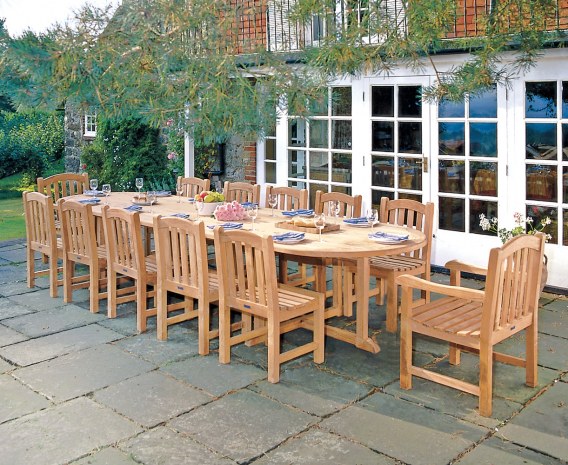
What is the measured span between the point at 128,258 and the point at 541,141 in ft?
12.4

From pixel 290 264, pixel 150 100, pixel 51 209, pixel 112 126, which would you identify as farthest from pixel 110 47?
pixel 112 126

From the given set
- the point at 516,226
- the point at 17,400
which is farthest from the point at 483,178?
the point at 17,400

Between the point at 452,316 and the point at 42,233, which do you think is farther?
the point at 42,233

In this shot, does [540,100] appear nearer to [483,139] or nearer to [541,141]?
[541,141]

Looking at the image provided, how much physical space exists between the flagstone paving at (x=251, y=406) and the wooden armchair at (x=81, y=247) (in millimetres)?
577

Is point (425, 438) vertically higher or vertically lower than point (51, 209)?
lower

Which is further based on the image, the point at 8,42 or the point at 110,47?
the point at 110,47

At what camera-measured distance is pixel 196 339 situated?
5.39 meters

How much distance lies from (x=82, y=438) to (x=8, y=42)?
206cm

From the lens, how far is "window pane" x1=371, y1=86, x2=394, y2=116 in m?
7.84

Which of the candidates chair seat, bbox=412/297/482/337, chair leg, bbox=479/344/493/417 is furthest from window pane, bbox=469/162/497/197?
chair leg, bbox=479/344/493/417

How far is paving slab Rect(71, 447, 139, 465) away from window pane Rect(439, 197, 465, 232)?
4.70 m

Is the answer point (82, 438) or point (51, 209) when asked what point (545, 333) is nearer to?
point (82, 438)

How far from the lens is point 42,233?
670 cm
